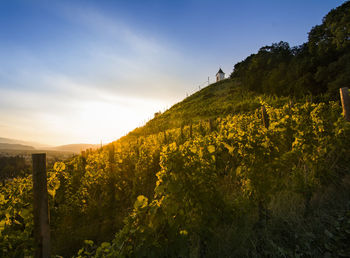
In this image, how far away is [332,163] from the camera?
4.56m

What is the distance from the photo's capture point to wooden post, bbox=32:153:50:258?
2.23 metres

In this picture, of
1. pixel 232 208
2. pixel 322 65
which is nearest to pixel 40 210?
pixel 232 208

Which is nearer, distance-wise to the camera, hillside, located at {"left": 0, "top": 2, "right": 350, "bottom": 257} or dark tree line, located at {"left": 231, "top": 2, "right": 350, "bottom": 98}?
hillside, located at {"left": 0, "top": 2, "right": 350, "bottom": 257}

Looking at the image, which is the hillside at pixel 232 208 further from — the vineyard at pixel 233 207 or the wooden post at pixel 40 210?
the wooden post at pixel 40 210

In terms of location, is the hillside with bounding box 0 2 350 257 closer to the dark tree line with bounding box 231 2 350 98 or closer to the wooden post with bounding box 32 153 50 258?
the wooden post with bounding box 32 153 50 258

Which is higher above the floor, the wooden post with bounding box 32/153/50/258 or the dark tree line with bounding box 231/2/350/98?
the dark tree line with bounding box 231/2/350/98

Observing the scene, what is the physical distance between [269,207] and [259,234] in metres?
0.89

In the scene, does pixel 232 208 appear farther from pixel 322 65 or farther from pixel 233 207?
pixel 322 65

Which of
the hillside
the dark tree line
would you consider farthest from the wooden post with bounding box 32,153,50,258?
the dark tree line

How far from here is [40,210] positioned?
230cm

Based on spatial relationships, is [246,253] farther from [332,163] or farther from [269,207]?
[332,163]

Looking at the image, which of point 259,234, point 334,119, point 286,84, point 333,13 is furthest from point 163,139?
point 333,13

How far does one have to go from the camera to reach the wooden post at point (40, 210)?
7.32ft

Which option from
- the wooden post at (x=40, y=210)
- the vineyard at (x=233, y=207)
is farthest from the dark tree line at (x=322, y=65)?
the wooden post at (x=40, y=210)
